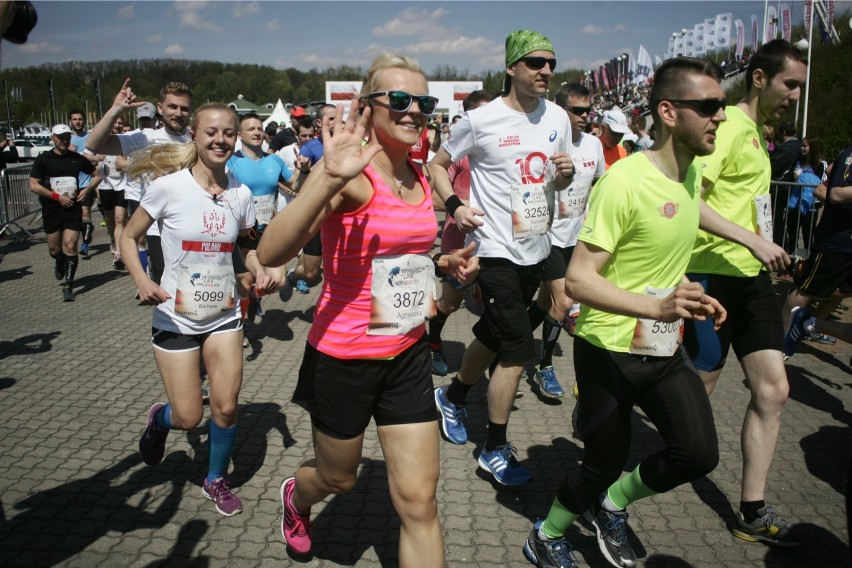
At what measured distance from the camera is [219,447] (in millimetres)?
3695

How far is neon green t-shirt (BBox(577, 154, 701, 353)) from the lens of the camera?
2.70 metres

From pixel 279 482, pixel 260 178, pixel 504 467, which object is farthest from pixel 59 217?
pixel 504 467

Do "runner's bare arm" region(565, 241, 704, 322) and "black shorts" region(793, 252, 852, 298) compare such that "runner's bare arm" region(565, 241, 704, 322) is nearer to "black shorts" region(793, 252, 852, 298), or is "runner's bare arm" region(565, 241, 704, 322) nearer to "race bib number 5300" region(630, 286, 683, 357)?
"race bib number 5300" region(630, 286, 683, 357)

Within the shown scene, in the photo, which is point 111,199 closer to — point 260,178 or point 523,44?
point 260,178

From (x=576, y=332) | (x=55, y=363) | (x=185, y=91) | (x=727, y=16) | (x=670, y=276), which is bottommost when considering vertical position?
(x=55, y=363)

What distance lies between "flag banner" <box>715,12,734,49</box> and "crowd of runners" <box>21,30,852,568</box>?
1587 inches

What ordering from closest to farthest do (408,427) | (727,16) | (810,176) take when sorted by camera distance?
(408,427)
(810,176)
(727,16)

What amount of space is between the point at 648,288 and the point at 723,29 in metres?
44.0

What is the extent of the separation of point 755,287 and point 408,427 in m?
2.10

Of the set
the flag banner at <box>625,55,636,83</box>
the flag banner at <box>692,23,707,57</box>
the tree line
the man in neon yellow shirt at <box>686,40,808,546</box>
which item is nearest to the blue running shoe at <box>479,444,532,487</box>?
the man in neon yellow shirt at <box>686,40,808,546</box>

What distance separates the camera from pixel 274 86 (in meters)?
105

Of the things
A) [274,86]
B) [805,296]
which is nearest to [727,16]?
[805,296]

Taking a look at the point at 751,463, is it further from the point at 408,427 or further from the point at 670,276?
the point at 408,427

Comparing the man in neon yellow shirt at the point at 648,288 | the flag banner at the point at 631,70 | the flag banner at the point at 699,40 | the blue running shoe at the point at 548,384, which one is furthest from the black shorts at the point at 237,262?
the flag banner at the point at 631,70
